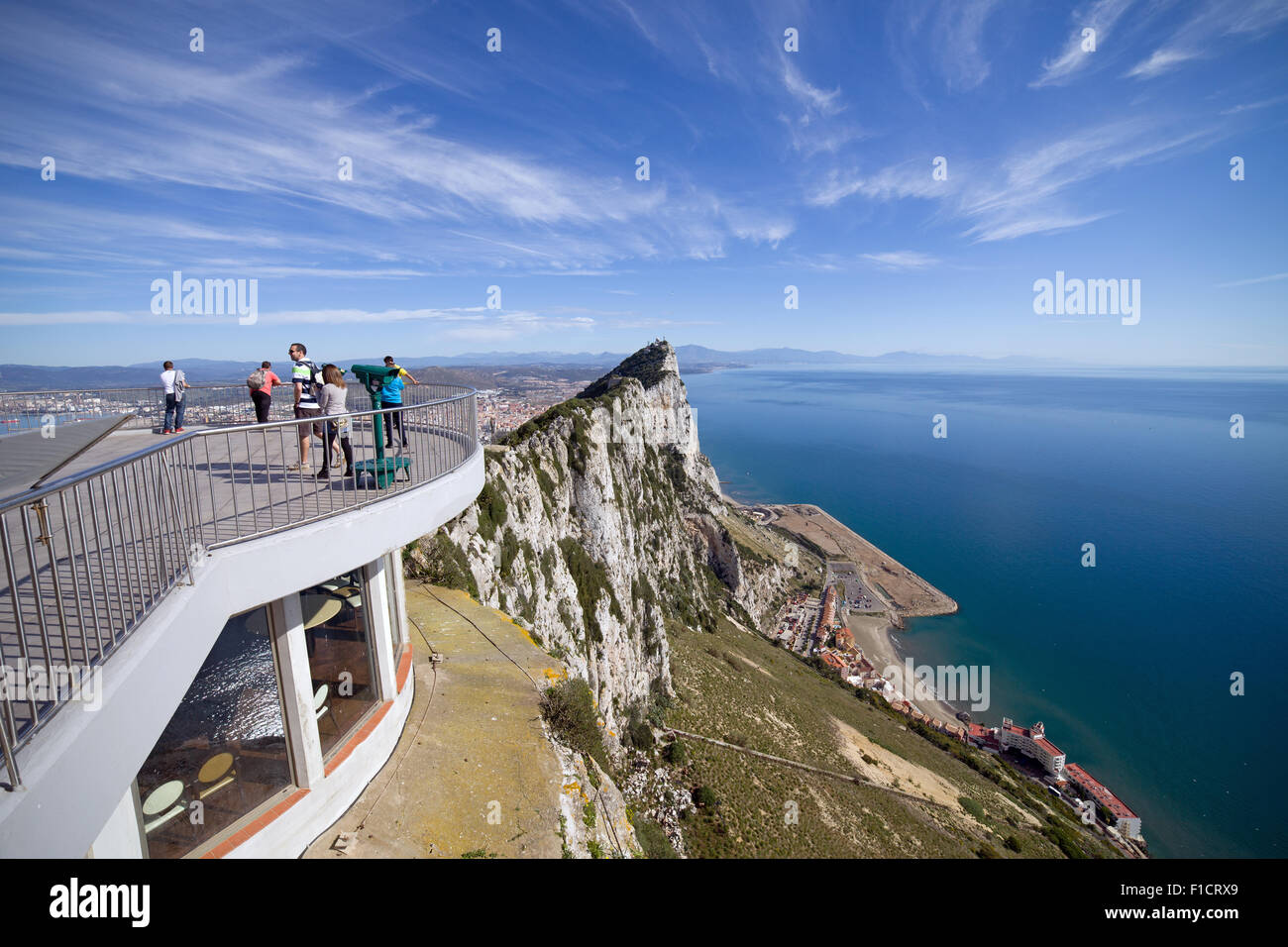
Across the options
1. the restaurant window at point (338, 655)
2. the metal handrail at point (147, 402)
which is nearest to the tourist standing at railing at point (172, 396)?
the metal handrail at point (147, 402)

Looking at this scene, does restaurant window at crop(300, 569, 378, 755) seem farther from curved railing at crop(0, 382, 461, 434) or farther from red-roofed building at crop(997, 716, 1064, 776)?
red-roofed building at crop(997, 716, 1064, 776)

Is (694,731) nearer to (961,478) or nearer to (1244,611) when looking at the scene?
(1244,611)

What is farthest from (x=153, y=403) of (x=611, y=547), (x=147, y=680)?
(x=611, y=547)

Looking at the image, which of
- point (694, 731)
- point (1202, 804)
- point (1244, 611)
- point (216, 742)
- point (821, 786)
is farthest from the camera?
point (1244, 611)

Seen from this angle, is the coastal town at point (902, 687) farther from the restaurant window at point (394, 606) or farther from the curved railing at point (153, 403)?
the curved railing at point (153, 403)

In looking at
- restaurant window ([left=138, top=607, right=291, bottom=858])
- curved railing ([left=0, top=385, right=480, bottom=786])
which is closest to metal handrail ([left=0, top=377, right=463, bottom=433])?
curved railing ([left=0, top=385, right=480, bottom=786])
